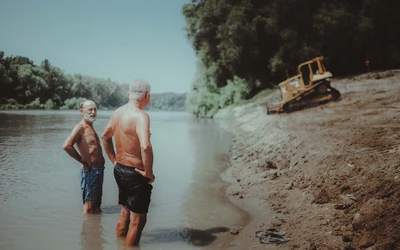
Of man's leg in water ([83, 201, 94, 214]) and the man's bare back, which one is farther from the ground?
the man's bare back

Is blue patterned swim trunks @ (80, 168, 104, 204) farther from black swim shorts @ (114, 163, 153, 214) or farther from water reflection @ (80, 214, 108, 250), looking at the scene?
black swim shorts @ (114, 163, 153, 214)

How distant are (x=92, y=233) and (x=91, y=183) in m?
0.86

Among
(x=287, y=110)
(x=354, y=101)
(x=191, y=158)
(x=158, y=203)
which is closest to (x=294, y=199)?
(x=158, y=203)

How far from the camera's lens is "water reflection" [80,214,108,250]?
376 cm

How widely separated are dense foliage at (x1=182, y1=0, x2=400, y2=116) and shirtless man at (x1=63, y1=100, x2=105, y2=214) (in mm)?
23648

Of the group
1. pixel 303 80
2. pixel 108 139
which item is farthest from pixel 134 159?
pixel 303 80

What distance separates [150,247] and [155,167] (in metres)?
5.31

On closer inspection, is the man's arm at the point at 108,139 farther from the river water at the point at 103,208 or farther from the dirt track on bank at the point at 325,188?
the dirt track on bank at the point at 325,188

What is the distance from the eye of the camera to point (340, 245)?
337 centimetres

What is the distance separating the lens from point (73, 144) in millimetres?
4617

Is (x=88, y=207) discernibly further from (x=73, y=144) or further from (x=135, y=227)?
(x=135, y=227)

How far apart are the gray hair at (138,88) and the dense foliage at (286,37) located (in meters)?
24.1

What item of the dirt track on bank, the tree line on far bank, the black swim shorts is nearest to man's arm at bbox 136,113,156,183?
the black swim shorts

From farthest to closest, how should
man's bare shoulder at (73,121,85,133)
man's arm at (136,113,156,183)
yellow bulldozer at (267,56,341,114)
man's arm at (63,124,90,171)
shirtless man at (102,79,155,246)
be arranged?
1. yellow bulldozer at (267,56,341,114)
2. man's bare shoulder at (73,121,85,133)
3. man's arm at (63,124,90,171)
4. shirtless man at (102,79,155,246)
5. man's arm at (136,113,156,183)
